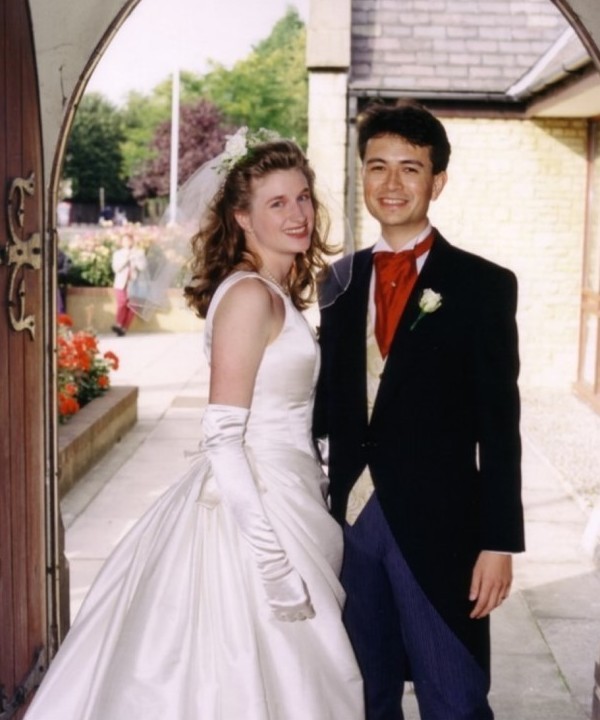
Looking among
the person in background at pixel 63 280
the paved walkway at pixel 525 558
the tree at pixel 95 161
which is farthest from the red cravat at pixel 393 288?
the tree at pixel 95 161

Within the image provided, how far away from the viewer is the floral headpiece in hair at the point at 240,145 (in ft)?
9.02

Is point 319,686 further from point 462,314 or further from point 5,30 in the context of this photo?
point 5,30

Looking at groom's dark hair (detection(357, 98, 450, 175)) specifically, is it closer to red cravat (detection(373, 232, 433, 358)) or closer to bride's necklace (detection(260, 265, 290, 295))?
red cravat (detection(373, 232, 433, 358))

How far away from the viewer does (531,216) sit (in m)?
11.3

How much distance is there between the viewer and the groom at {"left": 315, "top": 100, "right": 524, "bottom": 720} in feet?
8.53

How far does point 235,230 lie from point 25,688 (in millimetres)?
1516

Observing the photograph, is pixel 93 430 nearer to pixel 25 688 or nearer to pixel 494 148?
pixel 25 688

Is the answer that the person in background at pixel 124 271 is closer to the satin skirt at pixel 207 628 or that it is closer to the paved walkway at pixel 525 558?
the paved walkway at pixel 525 558

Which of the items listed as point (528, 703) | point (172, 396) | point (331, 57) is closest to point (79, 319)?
point (172, 396)

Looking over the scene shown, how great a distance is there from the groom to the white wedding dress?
12cm

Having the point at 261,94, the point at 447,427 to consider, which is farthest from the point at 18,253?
the point at 261,94

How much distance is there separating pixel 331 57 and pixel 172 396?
13.2ft

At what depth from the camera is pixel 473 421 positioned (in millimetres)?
2652

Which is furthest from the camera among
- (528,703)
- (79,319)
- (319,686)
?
(79,319)
